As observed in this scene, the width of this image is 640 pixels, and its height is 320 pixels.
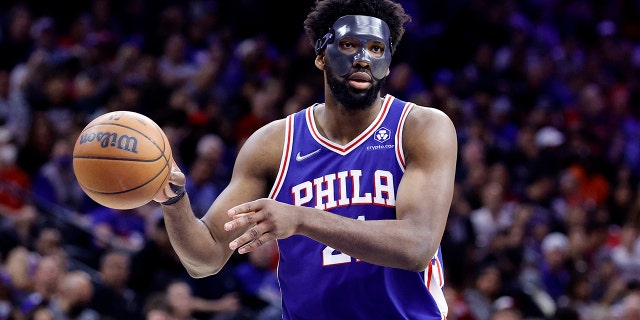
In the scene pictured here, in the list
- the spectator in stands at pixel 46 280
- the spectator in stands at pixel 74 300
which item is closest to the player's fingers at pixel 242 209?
the spectator in stands at pixel 74 300

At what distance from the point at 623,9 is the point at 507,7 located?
2.94m

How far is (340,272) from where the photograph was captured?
14.4 ft

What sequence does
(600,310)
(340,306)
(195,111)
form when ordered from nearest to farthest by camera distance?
(340,306)
(600,310)
(195,111)

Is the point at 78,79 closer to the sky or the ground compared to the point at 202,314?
closer to the sky

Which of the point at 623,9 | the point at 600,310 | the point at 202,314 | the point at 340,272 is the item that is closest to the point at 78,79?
the point at 202,314

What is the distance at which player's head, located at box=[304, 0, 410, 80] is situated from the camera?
451 centimetres

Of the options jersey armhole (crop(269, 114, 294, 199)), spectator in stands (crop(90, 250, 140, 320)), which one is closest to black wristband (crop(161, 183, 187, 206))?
jersey armhole (crop(269, 114, 294, 199))

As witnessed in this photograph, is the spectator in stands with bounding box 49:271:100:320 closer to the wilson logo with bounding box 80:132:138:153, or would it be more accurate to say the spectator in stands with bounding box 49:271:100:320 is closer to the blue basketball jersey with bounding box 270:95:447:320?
the blue basketball jersey with bounding box 270:95:447:320

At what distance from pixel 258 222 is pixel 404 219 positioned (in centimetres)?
78

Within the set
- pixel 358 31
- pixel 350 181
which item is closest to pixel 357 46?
pixel 358 31

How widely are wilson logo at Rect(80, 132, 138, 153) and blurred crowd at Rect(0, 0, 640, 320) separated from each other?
14.9 ft

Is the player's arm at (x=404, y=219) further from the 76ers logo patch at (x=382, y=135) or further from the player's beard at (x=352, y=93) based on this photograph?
the player's beard at (x=352, y=93)

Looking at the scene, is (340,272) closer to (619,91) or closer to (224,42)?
(224,42)

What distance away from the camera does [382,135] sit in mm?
4562
